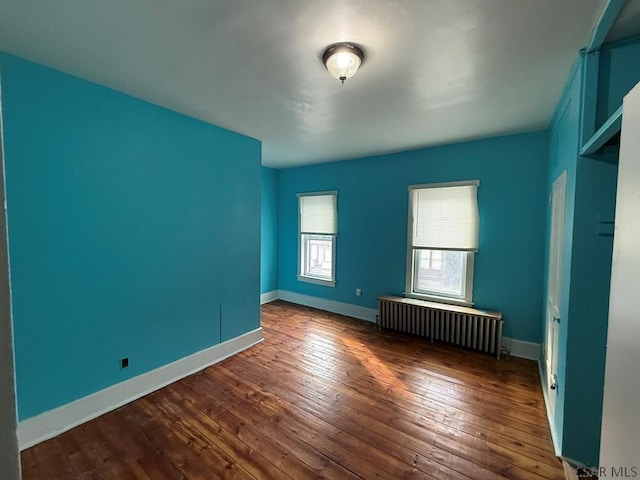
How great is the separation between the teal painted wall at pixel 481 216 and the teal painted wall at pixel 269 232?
34 cm

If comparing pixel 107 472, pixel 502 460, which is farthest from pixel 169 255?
pixel 502 460

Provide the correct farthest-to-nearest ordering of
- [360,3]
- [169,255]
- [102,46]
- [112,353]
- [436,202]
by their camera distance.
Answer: [436,202] → [169,255] → [112,353] → [102,46] → [360,3]

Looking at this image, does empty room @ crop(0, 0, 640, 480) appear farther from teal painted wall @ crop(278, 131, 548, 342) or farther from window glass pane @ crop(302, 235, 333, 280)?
window glass pane @ crop(302, 235, 333, 280)

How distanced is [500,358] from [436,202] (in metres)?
2.02

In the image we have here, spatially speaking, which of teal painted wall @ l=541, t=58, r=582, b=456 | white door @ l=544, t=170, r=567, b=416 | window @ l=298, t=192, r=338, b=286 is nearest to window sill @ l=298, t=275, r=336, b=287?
window @ l=298, t=192, r=338, b=286

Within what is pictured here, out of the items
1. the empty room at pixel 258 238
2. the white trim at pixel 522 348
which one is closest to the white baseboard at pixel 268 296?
the empty room at pixel 258 238

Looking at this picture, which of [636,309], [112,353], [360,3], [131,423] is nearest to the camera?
[636,309]

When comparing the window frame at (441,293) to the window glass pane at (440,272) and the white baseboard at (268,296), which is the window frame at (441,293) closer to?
the window glass pane at (440,272)

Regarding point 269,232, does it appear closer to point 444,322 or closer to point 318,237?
point 318,237

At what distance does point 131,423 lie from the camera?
219 cm

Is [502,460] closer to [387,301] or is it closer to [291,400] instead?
[291,400]

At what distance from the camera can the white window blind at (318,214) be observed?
4891mm

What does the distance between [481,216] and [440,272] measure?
89cm

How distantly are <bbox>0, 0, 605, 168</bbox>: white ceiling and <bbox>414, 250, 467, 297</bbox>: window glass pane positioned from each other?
174 centimetres
